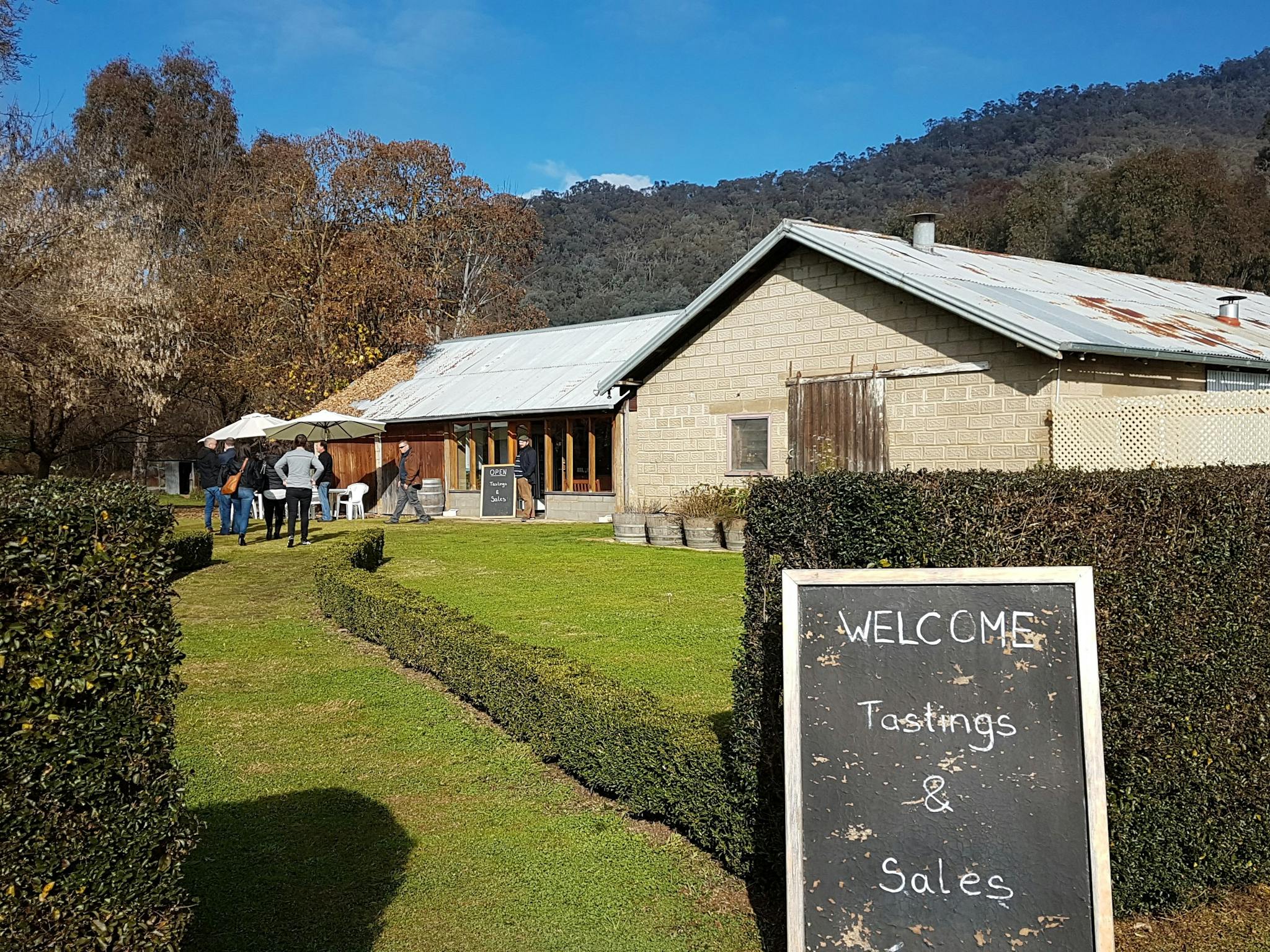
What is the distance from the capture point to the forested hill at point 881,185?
227 ft

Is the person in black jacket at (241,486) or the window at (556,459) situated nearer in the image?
the person in black jacket at (241,486)

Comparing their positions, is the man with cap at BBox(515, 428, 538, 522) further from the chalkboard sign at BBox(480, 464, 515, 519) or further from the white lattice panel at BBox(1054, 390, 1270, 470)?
the white lattice panel at BBox(1054, 390, 1270, 470)

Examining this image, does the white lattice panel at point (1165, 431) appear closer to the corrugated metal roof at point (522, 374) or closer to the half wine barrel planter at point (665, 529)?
the half wine barrel planter at point (665, 529)

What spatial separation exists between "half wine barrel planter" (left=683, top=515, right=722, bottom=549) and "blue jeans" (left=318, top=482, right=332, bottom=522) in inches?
365

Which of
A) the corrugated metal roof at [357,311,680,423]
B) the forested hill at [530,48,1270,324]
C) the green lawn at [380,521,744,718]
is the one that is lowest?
the green lawn at [380,521,744,718]

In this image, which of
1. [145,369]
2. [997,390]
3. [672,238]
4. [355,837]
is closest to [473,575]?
[997,390]

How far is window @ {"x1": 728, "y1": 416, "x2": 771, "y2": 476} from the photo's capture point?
1875 cm

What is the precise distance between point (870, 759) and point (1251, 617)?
2.14 metres

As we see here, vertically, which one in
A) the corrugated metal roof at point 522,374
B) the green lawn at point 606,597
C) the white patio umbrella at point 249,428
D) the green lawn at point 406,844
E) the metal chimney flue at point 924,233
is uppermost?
the metal chimney flue at point 924,233

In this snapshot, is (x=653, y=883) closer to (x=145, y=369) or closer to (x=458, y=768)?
(x=458, y=768)

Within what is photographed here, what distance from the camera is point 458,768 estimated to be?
670 centimetres

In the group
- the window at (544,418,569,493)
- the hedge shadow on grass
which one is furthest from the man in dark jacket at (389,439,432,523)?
the hedge shadow on grass

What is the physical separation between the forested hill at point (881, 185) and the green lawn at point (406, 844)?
169ft

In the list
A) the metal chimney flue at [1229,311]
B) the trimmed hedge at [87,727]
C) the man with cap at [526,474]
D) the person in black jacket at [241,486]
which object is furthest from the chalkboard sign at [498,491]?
the trimmed hedge at [87,727]
